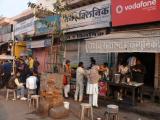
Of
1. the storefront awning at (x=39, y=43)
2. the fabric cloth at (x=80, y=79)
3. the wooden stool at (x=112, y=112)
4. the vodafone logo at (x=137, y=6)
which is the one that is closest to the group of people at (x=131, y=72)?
the fabric cloth at (x=80, y=79)

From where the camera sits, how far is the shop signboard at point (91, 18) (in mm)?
18375

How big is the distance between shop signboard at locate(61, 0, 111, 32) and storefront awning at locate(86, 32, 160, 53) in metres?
3.35

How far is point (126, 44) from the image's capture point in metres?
13.5

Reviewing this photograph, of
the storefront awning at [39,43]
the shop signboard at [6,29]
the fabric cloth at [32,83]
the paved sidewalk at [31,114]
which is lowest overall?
the paved sidewalk at [31,114]

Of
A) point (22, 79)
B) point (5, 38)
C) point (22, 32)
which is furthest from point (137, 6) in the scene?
point (5, 38)

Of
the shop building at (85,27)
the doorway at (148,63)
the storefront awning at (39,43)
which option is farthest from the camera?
the storefront awning at (39,43)

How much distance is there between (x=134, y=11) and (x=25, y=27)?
15.1 m

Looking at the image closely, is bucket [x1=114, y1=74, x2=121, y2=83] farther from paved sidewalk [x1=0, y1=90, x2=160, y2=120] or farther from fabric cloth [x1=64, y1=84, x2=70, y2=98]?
fabric cloth [x1=64, y1=84, x2=70, y2=98]

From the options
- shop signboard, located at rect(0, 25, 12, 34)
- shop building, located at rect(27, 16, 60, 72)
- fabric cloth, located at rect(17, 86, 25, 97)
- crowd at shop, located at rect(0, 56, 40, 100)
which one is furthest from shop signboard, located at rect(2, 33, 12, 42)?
fabric cloth, located at rect(17, 86, 25, 97)

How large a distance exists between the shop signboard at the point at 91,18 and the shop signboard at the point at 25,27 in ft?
22.2

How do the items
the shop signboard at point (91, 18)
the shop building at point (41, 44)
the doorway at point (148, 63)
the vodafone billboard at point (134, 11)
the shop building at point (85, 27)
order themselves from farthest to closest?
the shop building at point (41, 44)
the shop building at point (85, 27)
the shop signboard at point (91, 18)
the doorway at point (148, 63)
the vodafone billboard at point (134, 11)

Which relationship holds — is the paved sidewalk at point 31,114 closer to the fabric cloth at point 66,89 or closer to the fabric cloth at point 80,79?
the fabric cloth at point 80,79

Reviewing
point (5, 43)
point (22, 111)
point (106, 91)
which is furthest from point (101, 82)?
point (5, 43)

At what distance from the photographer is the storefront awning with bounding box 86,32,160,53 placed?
40.6ft
